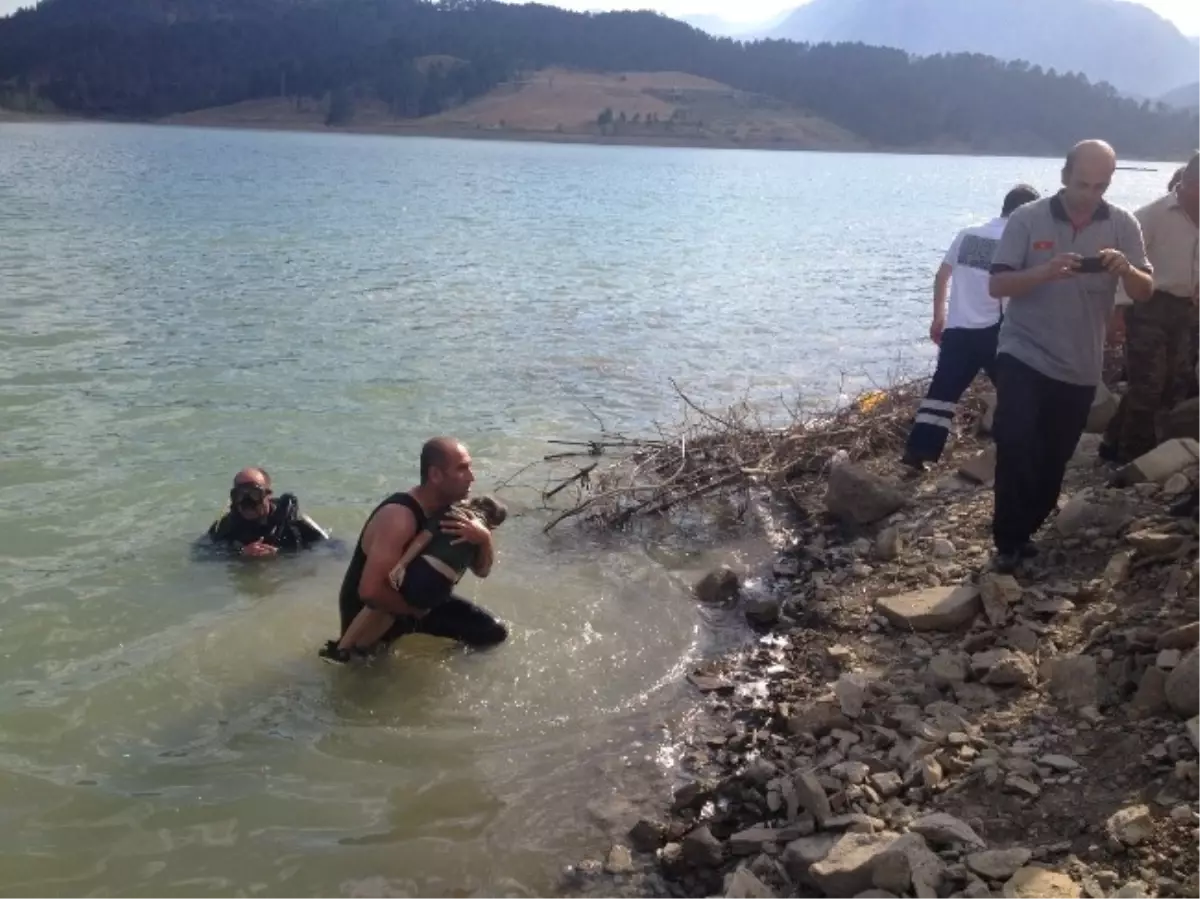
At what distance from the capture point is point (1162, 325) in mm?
6879

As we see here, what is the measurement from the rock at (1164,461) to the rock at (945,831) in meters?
3.39

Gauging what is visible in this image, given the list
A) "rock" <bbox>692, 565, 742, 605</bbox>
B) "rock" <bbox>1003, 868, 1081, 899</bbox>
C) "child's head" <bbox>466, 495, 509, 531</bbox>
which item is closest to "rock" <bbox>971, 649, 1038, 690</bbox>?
"rock" <bbox>1003, 868, 1081, 899</bbox>

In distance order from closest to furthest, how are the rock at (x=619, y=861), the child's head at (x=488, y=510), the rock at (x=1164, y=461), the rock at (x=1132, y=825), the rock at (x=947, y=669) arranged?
the rock at (x=1132, y=825) < the rock at (x=619, y=861) < the rock at (x=947, y=669) < the child's head at (x=488, y=510) < the rock at (x=1164, y=461)

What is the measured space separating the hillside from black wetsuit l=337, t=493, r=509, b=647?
368 ft

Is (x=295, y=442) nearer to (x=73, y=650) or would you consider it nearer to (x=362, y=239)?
(x=73, y=650)

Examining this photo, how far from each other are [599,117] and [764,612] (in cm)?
11723

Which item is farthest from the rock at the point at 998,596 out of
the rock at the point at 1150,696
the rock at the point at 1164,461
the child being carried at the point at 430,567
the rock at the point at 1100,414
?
the rock at the point at 1100,414

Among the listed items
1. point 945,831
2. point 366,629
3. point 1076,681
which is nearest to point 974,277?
point 1076,681

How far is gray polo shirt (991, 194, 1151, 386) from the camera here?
5.56 meters

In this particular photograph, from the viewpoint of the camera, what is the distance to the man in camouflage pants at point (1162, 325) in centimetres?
662

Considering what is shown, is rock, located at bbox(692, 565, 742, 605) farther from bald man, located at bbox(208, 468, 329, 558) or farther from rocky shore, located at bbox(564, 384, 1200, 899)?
bald man, located at bbox(208, 468, 329, 558)

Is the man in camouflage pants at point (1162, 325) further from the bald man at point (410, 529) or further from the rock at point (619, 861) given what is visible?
the rock at point (619, 861)

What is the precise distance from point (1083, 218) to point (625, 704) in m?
3.32

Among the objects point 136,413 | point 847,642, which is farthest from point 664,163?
point 847,642
